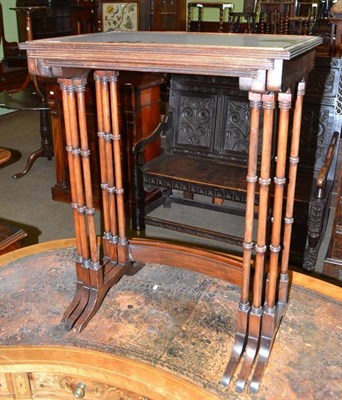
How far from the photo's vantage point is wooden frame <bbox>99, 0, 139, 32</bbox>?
662cm

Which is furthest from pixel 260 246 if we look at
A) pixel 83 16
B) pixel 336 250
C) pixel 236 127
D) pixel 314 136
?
pixel 83 16

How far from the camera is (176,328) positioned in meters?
1.49

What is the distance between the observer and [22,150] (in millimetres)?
5145

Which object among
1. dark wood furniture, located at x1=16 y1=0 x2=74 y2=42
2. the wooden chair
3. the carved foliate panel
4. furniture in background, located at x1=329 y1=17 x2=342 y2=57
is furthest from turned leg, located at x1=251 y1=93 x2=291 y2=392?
dark wood furniture, located at x1=16 y1=0 x2=74 y2=42

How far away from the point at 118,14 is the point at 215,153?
13.7 feet

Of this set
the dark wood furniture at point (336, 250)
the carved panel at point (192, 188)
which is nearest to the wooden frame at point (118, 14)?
the carved panel at point (192, 188)

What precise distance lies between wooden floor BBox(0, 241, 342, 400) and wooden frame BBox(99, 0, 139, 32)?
17.9ft

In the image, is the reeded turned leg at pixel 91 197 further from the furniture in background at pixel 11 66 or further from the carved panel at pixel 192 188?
the furniture in background at pixel 11 66

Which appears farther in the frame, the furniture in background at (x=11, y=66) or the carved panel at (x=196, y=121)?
the furniture in background at (x=11, y=66)

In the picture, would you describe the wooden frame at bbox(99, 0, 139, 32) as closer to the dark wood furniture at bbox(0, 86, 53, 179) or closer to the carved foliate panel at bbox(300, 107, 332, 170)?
the dark wood furniture at bbox(0, 86, 53, 179)

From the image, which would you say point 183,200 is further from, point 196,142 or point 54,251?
point 54,251

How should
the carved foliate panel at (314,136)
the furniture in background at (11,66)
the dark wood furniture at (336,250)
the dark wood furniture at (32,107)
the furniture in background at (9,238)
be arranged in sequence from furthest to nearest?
the furniture in background at (11,66) < the dark wood furniture at (32,107) < the carved foliate panel at (314,136) < the dark wood furniture at (336,250) < the furniture in background at (9,238)

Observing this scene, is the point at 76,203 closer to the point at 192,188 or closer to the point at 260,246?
the point at 260,246

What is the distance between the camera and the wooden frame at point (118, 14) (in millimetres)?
6617
